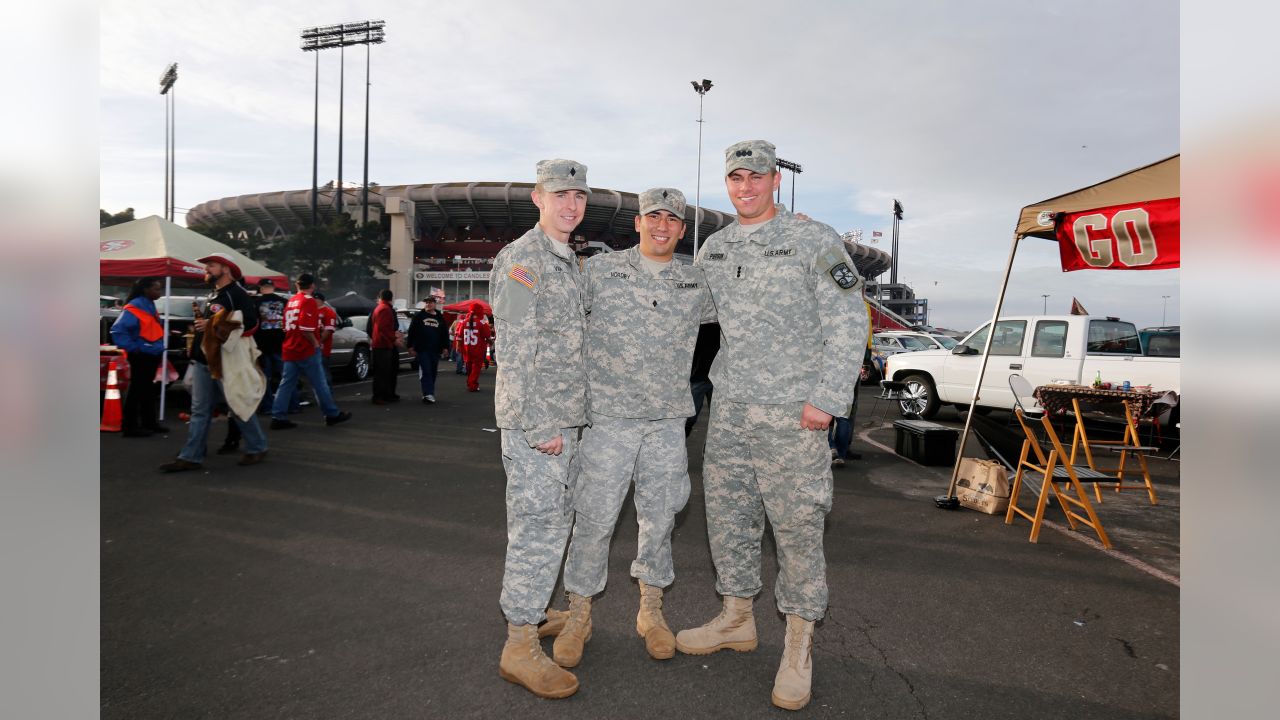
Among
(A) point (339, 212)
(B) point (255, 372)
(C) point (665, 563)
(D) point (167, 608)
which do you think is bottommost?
(D) point (167, 608)

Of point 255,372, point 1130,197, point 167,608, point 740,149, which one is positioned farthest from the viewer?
point 255,372

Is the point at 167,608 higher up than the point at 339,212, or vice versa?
the point at 339,212

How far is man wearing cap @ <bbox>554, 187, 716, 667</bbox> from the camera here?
288 cm

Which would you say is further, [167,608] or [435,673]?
[167,608]

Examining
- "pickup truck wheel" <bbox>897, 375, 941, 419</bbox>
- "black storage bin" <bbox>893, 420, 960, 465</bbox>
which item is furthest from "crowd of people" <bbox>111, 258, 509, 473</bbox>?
"pickup truck wheel" <bbox>897, 375, 941, 419</bbox>

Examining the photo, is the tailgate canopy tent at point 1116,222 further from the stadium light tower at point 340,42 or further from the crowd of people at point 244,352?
the stadium light tower at point 340,42

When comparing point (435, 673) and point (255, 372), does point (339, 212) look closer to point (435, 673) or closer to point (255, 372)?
point (255, 372)

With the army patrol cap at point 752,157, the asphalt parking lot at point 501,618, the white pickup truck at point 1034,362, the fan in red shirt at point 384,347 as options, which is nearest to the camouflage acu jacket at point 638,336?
the army patrol cap at point 752,157

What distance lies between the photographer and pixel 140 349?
7.36m

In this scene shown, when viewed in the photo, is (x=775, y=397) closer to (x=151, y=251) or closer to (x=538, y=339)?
(x=538, y=339)

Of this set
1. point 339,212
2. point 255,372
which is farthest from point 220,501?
point 339,212

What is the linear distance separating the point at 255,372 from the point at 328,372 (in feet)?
25.3

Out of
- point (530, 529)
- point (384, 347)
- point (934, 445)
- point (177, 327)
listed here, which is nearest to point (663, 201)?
point (530, 529)
